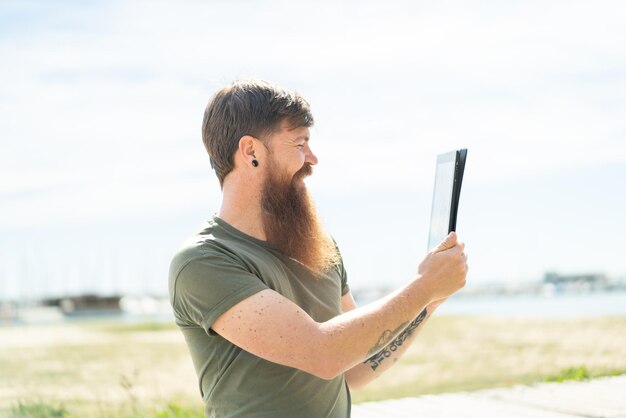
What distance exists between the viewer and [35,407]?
235 inches

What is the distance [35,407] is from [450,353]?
11.3 m

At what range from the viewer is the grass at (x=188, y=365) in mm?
6051

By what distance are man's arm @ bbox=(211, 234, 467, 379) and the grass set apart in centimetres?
348

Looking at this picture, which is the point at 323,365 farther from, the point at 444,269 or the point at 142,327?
the point at 142,327

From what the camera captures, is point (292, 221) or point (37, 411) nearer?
point (292, 221)

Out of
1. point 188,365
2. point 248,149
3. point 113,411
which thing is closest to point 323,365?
point 248,149

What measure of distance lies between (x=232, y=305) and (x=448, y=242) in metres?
0.57

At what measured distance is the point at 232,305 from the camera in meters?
1.94

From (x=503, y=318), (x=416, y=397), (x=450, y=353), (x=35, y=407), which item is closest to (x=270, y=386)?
(x=416, y=397)

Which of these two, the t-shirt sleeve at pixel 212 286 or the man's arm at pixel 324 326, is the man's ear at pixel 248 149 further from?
the man's arm at pixel 324 326

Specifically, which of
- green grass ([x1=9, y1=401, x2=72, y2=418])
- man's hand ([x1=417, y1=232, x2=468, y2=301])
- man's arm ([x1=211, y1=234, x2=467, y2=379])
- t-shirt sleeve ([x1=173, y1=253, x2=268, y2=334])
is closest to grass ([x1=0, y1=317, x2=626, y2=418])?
green grass ([x1=9, y1=401, x2=72, y2=418])

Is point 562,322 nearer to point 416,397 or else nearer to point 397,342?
point 416,397

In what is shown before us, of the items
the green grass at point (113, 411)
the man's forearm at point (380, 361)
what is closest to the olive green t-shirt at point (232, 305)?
the man's forearm at point (380, 361)

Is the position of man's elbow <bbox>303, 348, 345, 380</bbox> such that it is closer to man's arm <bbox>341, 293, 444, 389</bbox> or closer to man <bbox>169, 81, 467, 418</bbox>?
man <bbox>169, 81, 467, 418</bbox>
